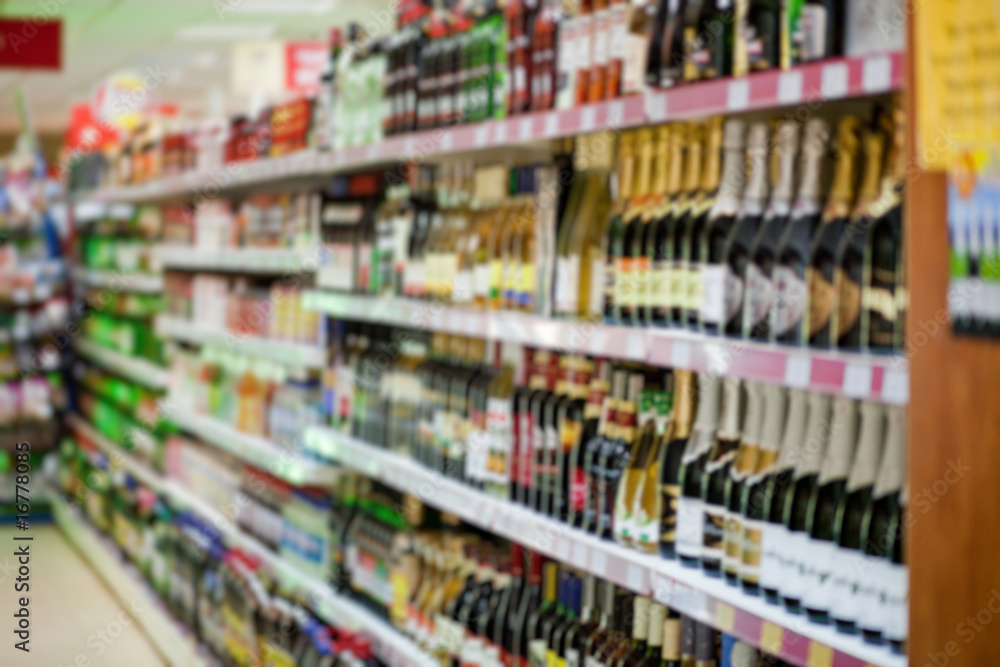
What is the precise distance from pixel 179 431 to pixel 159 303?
747mm

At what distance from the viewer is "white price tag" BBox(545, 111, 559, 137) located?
2603 mm

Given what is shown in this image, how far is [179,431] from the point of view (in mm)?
6559

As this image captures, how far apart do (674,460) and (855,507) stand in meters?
0.53

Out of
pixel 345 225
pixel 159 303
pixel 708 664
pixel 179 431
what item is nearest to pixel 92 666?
pixel 179 431

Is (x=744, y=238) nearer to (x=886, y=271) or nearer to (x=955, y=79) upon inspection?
(x=886, y=271)

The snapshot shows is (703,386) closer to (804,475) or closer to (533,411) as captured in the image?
(804,475)

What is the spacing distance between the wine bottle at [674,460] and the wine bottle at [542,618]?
55cm

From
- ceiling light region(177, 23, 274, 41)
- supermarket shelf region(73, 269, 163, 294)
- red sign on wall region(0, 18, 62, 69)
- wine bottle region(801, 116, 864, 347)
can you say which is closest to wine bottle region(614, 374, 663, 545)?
wine bottle region(801, 116, 864, 347)

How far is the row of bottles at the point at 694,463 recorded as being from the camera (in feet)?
6.23

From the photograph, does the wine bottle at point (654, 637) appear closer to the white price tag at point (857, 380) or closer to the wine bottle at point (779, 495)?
the wine bottle at point (779, 495)

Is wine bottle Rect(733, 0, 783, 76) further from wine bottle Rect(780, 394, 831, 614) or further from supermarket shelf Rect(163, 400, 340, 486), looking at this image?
supermarket shelf Rect(163, 400, 340, 486)

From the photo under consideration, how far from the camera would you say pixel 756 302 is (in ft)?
7.01

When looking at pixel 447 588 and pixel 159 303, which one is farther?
pixel 159 303

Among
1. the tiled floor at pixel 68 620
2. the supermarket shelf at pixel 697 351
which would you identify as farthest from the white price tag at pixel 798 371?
the tiled floor at pixel 68 620
